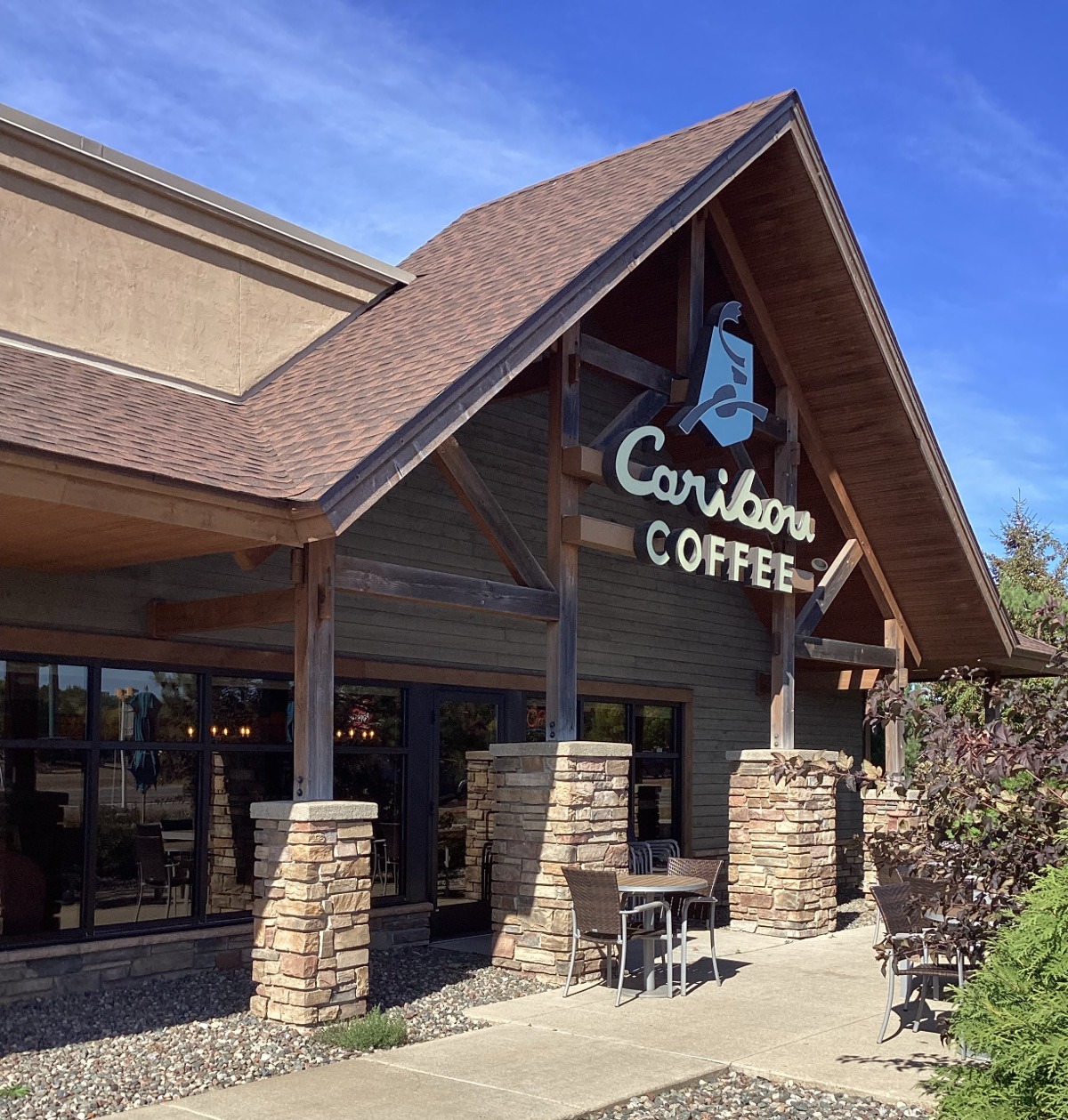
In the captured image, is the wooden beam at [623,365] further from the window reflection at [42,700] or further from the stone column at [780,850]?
the window reflection at [42,700]

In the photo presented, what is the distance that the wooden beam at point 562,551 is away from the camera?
1085 centimetres

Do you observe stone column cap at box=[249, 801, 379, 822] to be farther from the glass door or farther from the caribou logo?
Result: the caribou logo

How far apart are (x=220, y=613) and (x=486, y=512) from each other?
2.16 m

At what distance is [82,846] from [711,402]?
21.8 feet

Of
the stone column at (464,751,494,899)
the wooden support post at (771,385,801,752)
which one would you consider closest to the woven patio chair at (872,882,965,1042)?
the wooden support post at (771,385,801,752)

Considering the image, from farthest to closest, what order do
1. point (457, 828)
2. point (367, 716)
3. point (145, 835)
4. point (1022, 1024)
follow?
point (457, 828)
point (367, 716)
point (145, 835)
point (1022, 1024)

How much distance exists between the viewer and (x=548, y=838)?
10.6 m


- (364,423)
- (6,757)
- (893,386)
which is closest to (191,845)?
(6,757)

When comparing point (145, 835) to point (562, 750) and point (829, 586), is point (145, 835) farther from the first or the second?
point (829, 586)

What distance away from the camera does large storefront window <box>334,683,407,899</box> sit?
12.2 meters

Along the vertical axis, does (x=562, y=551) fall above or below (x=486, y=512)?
below

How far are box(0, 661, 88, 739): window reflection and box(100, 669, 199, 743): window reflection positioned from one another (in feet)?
0.65

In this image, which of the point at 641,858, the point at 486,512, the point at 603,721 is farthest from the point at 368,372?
the point at 641,858

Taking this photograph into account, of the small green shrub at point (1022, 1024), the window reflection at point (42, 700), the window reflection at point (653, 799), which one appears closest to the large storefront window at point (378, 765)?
the window reflection at point (42, 700)
